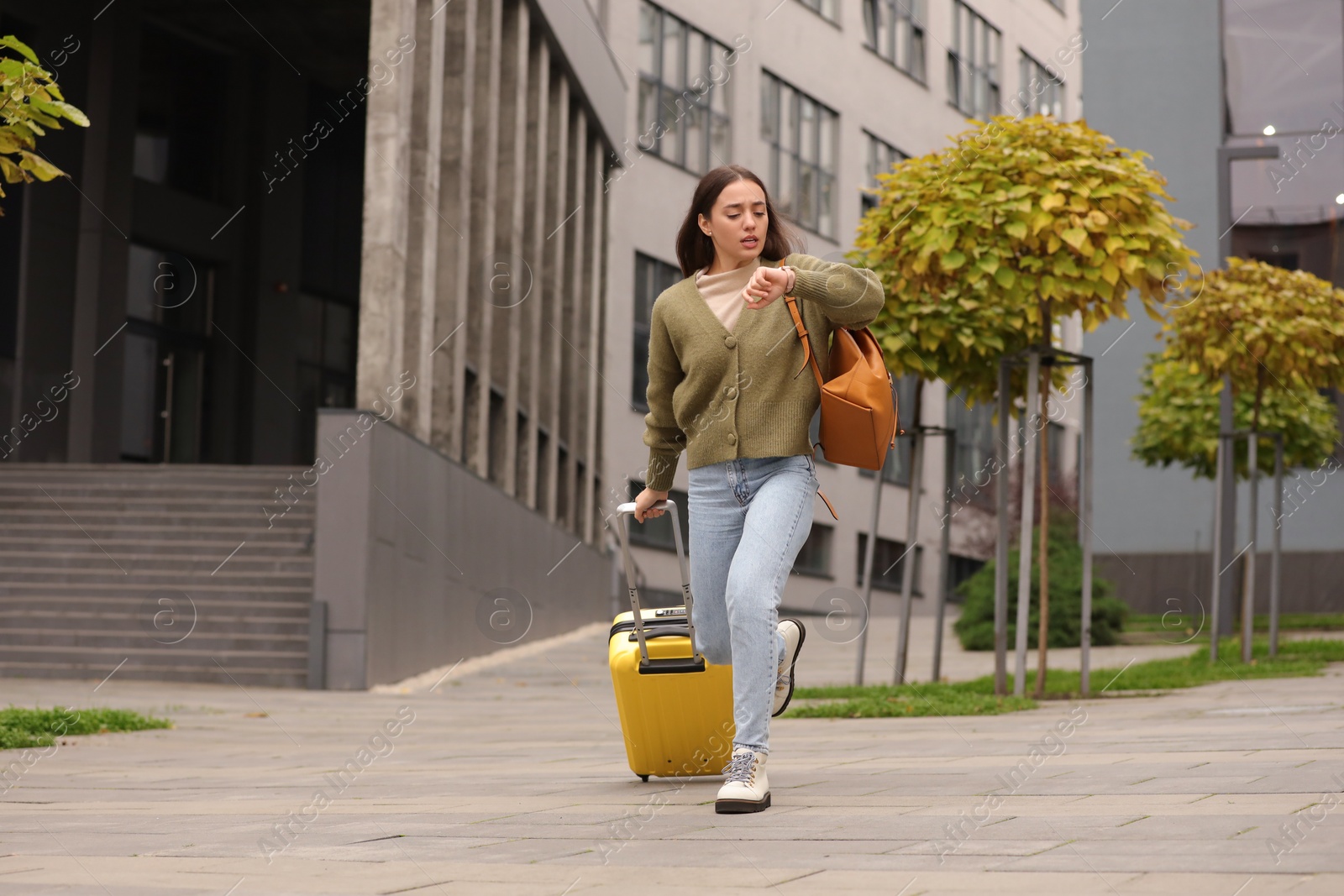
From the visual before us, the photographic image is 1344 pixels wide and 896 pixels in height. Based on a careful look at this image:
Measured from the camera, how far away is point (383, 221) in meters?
17.1

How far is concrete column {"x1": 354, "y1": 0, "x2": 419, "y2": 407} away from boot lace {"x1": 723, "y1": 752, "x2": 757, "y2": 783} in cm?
1267

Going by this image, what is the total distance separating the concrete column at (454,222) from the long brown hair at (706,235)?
1441 cm

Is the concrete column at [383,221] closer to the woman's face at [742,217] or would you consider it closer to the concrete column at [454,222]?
the concrete column at [454,222]

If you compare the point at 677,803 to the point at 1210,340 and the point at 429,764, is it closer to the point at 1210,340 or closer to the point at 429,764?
the point at 429,764

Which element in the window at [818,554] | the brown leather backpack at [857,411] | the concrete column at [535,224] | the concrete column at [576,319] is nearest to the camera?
the brown leather backpack at [857,411]

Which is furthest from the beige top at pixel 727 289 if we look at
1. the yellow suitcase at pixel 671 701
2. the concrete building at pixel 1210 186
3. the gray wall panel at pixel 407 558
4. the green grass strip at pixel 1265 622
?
the concrete building at pixel 1210 186

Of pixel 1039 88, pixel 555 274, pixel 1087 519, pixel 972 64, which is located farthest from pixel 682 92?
pixel 1087 519

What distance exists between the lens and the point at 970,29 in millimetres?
47312

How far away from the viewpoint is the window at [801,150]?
129 feet

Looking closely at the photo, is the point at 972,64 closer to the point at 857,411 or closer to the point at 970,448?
the point at 970,448

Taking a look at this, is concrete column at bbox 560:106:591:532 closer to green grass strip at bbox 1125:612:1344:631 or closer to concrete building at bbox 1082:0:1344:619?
concrete building at bbox 1082:0:1344:619

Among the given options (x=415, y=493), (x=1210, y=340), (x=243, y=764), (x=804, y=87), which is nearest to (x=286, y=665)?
(x=415, y=493)

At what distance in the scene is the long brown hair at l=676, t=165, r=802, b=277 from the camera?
16.4ft

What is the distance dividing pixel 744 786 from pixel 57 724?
19.9 feet
